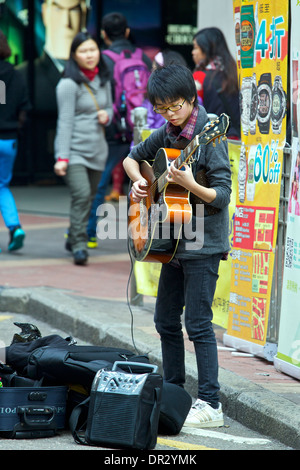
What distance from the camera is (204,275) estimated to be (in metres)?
4.48

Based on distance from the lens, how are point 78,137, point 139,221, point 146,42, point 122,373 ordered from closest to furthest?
point 122,373, point 139,221, point 78,137, point 146,42

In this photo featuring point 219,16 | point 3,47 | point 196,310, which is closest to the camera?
point 196,310

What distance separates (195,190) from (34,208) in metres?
7.90

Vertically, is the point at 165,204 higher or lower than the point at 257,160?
lower

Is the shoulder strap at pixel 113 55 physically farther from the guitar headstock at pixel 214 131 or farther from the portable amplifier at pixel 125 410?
the portable amplifier at pixel 125 410

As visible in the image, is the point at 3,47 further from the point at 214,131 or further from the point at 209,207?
the point at 214,131

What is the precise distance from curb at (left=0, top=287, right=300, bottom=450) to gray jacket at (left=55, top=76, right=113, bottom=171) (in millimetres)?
1594

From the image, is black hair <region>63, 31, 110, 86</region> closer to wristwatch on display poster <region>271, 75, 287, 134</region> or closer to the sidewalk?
the sidewalk

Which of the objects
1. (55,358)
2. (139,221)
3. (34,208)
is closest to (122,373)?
(55,358)

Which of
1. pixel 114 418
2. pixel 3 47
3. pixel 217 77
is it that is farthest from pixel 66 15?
pixel 114 418

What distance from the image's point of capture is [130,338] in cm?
581

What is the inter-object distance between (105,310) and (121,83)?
2.95 m

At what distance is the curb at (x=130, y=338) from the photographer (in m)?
4.44

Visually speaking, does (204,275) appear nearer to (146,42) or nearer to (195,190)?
(195,190)
